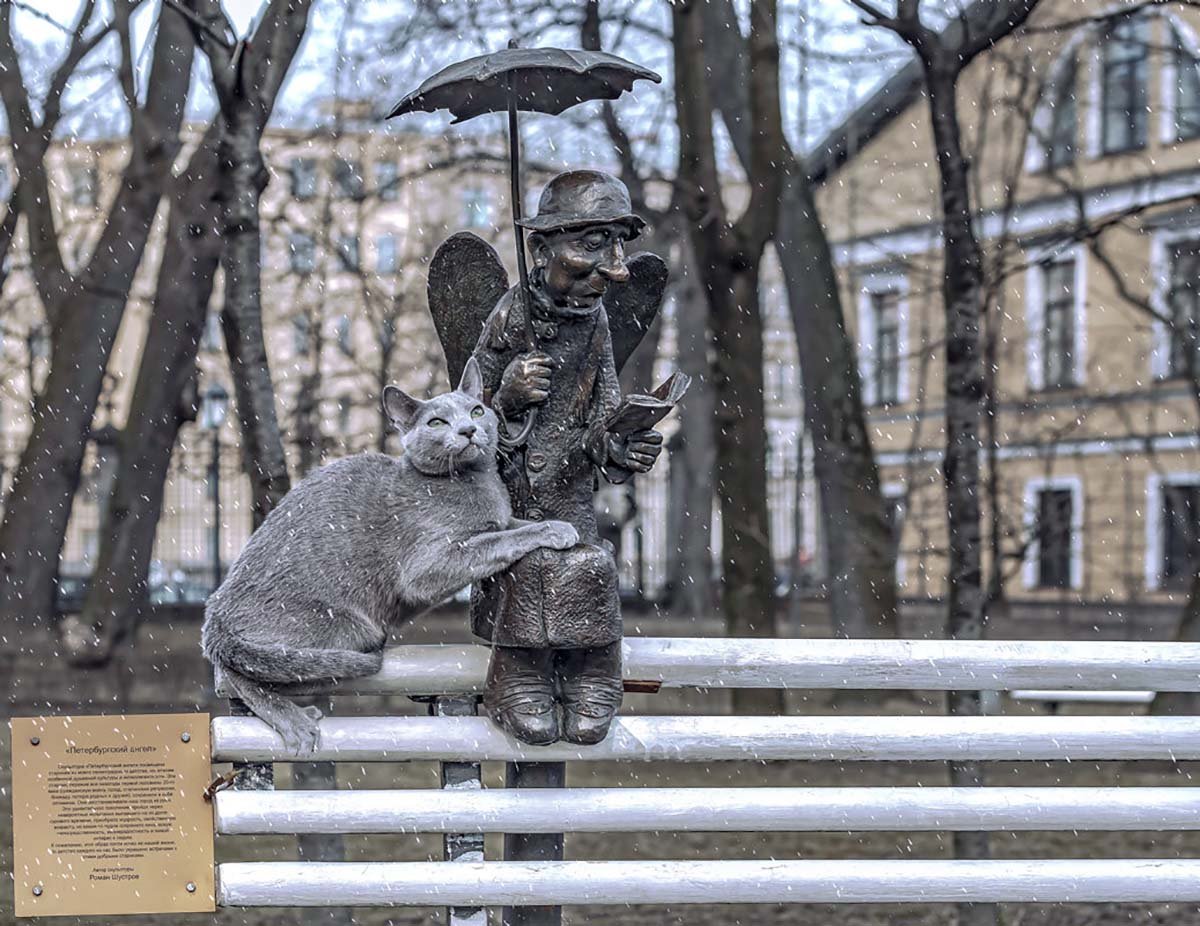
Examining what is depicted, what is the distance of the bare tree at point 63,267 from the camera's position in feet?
33.0

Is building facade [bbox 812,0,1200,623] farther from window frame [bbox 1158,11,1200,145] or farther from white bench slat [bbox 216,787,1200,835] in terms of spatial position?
white bench slat [bbox 216,787,1200,835]

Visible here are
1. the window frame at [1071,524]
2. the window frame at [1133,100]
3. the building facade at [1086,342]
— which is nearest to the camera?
the window frame at [1133,100]

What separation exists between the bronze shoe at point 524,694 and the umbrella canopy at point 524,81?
1.32 metres

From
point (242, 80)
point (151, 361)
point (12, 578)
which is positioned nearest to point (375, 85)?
point (151, 361)

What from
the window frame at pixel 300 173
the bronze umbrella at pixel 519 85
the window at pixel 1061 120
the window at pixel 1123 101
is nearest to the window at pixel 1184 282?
the window at pixel 1123 101

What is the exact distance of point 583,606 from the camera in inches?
144

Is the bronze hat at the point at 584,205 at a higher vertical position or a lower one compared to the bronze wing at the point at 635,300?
higher

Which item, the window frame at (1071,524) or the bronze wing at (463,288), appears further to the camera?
the window frame at (1071,524)

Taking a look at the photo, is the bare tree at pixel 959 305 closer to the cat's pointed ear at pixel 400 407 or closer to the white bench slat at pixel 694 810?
the white bench slat at pixel 694 810

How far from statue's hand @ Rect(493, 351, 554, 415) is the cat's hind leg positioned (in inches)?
35.2

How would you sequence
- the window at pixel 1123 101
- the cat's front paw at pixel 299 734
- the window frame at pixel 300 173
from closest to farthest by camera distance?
the cat's front paw at pixel 299 734 → the window frame at pixel 300 173 → the window at pixel 1123 101

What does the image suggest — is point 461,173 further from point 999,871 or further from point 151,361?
point 999,871

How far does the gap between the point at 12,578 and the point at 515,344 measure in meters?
8.46

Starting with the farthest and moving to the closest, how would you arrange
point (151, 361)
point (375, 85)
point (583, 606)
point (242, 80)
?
1. point (375, 85)
2. point (151, 361)
3. point (242, 80)
4. point (583, 606)
